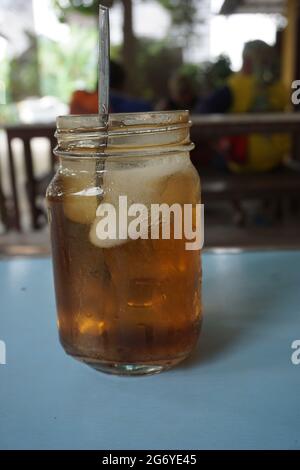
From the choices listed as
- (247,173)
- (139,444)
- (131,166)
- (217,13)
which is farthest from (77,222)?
(217,13)

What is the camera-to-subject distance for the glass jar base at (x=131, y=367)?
38 centimetres

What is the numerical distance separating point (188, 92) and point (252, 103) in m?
0.46

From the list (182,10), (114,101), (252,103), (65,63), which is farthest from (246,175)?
(65,63)

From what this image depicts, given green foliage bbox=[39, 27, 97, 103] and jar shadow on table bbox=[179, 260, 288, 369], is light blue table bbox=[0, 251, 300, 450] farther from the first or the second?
green foliage bbox=[39, 27, 97, 103]

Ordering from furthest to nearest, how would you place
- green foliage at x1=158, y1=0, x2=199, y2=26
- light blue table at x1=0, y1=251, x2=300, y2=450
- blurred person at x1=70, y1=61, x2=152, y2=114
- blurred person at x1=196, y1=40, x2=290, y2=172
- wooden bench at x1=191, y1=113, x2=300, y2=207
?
1. green foliage at x1=158, y1=0, x2=199, y2=26
2. blurred person at x1=196, y1=40, x2=290, y2=172
3. blurred person at x1=70, y1=61, x2=152, y2=114
4. wooden bench at x1=191, y1=113, x2=300, y2=207
5. light blue table at x1=0, y1=251, x2=300, y2=450

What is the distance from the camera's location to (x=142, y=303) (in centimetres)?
37

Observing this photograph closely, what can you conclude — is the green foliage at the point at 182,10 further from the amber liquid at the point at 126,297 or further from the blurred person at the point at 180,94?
the amber liquid at the point at 126,297

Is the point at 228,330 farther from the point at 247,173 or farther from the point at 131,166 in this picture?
the point at 247,173

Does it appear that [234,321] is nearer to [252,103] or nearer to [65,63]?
[252,103]

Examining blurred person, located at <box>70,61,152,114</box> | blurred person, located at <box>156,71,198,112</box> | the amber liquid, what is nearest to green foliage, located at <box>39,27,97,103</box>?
blurred person, located at <box>156,71,198,112</box>

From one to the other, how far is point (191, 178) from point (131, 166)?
53mm

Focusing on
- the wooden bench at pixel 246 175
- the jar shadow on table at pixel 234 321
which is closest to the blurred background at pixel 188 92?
the wooden bench at pixel 246 175

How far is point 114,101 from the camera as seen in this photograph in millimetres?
2084

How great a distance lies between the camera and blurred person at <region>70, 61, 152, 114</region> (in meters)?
2.08
